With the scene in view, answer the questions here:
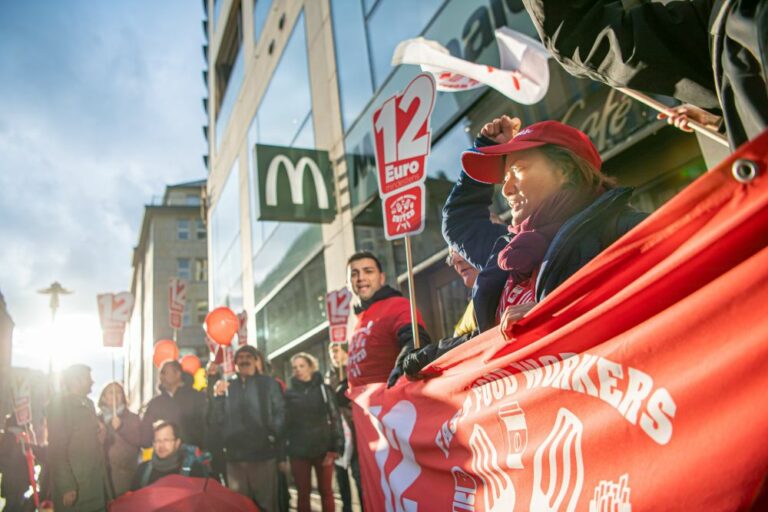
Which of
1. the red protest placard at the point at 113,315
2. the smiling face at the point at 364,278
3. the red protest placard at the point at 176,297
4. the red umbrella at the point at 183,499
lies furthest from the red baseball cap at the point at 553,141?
the red protest placard at the point at 176,297

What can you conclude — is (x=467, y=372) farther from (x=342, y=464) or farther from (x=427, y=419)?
(x=342, y=464)

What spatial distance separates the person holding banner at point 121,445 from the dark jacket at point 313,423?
1653mm

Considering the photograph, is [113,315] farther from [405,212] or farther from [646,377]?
[646,377]

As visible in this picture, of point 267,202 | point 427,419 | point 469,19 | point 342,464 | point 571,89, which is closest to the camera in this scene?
point 427,419

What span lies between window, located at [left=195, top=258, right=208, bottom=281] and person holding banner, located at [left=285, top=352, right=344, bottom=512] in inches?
1426

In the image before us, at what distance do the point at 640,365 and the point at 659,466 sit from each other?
19 centimetres

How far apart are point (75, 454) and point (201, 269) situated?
37.7 meters

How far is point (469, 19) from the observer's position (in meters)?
5.97

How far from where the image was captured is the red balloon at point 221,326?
28.1 feet

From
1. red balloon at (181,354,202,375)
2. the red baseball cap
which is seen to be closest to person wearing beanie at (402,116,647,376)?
the red baseball cap

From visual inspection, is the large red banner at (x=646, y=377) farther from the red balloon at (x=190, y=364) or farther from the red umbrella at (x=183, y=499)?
the red balloon at (x=190, y=364)

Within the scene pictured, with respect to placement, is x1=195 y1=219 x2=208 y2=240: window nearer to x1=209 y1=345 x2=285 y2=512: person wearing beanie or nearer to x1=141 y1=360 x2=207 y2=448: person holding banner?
x1=141 y1=360 x2=207 y2=448: person holding banner

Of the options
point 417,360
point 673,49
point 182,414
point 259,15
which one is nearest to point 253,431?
point 182,414

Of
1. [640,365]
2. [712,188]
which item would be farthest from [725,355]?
[712,188]
